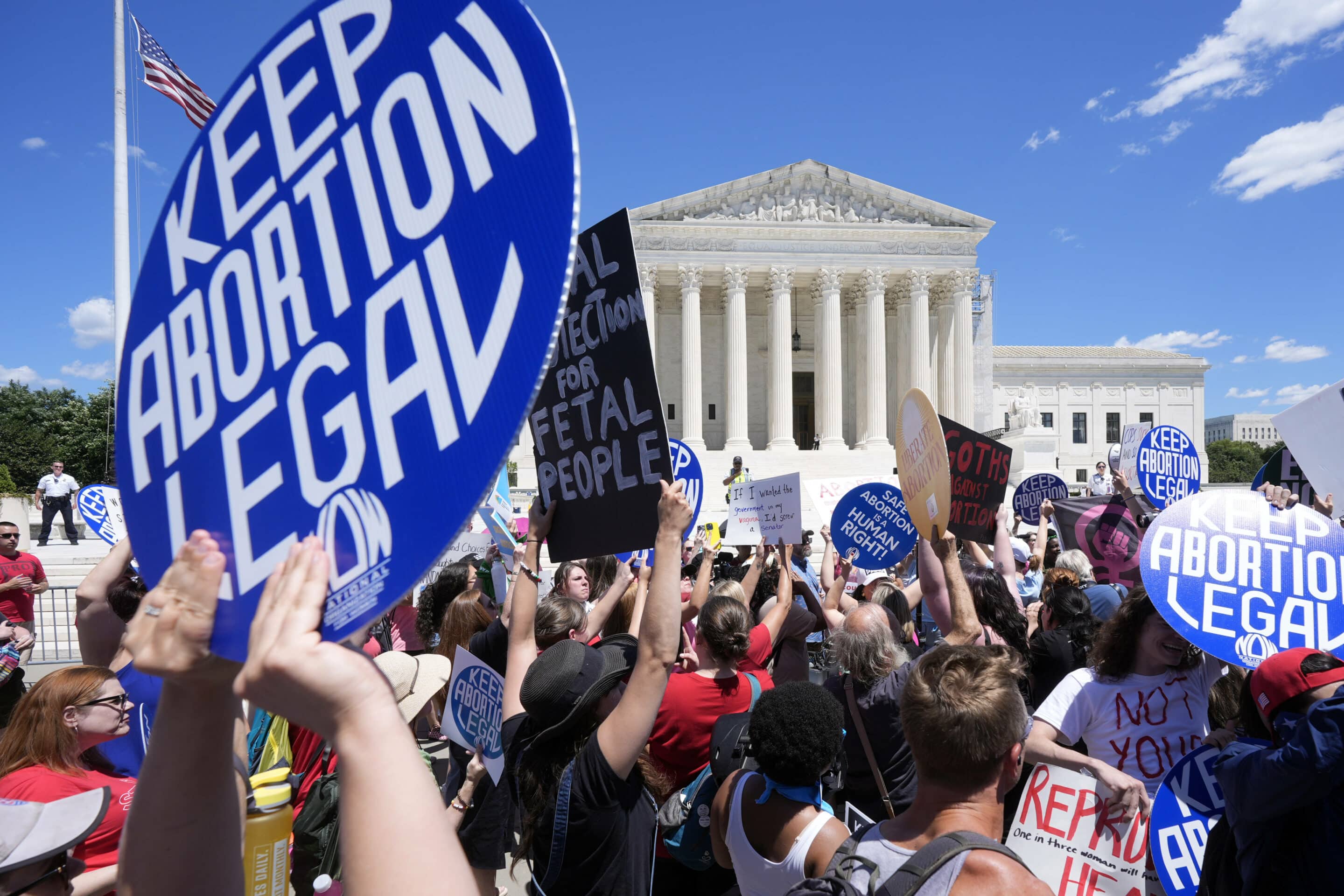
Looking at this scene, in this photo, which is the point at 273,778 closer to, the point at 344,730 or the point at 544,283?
the point at 344,730

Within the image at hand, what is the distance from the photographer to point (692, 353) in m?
39.8

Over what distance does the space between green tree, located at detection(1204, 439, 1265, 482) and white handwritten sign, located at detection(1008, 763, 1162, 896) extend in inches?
2924

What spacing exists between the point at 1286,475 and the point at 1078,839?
13.3 ft

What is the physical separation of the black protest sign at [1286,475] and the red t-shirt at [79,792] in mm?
6148

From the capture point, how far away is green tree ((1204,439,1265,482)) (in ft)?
223

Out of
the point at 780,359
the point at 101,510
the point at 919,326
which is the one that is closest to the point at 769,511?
the point at 101,510

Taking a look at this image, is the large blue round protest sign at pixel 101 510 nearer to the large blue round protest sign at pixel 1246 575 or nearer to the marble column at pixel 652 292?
the large blue round protest sign at pixel 1246 575

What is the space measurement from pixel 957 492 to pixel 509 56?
15.9ft

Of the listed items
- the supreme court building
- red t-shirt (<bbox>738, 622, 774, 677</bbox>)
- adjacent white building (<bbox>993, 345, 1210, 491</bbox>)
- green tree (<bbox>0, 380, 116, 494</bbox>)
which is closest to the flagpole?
red t-shirt (<bbox>738, 622, 774, 677</bbox>)

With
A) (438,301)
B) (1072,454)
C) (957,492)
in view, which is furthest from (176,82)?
(1072,454)

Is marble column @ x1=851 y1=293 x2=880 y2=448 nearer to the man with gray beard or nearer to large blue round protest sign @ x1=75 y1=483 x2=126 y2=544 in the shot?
large blue round protest sign @ x1=75 y1=483 x2=126 y2=544

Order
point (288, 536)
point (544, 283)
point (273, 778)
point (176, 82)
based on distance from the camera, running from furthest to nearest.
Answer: point (176, 82) < point (273, 778) < point (288, 536) < point (544, 283)

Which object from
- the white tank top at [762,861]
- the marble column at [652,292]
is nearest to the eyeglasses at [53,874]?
the white tank top at [762,861]

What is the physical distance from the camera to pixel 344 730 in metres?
0.82
